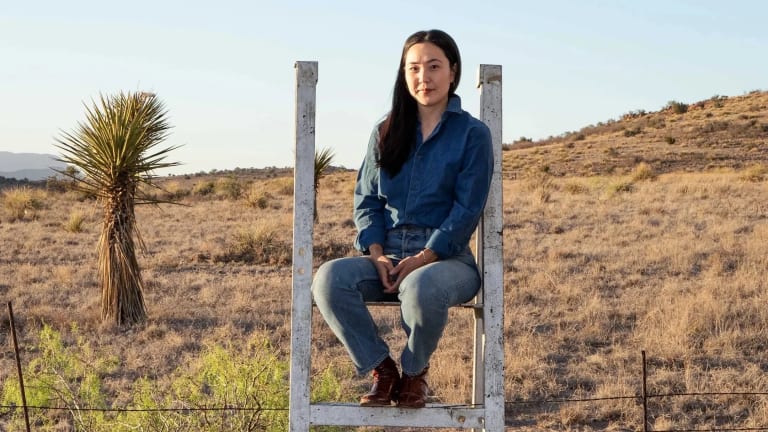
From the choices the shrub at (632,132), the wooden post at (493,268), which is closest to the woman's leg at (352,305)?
the wooden post at (493,268)

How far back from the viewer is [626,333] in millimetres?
8492

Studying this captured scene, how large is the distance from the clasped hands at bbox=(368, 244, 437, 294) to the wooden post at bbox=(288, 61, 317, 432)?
275 millimetres

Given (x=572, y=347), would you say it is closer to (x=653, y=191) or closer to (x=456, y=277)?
(x=456, y=277)

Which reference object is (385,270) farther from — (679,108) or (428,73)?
(679,108)

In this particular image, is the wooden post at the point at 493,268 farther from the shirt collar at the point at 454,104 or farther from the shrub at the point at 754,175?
the shrub at the point at 754,175

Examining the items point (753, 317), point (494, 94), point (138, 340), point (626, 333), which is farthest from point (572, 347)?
point (494, 94)

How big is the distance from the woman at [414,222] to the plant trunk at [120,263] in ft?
19.0

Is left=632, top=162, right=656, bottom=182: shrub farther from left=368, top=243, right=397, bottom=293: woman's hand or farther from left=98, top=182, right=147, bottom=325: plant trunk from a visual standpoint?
left=368, top=243, right=397, bottom=293: woman's hand

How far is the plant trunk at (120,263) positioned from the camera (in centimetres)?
889

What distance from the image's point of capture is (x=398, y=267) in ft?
11.0

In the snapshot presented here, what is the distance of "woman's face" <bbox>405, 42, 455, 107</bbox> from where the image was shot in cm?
347

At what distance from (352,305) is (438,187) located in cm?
56

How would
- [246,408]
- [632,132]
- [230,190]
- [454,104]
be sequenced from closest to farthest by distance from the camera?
1. [454,104]
2. [246,408]
3. [230,190]
4. [632,132]

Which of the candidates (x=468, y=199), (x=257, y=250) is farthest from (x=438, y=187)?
(x=257, y=250)
